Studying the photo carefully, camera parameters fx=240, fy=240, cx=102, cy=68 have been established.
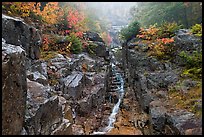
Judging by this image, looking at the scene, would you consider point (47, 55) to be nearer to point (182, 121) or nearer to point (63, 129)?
point (63, 129)

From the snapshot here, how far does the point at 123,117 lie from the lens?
13.4 m

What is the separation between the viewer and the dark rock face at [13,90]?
6.07 m

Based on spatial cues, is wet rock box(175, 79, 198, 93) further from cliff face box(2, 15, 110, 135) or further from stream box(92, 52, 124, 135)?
cliff face box(2, 15, 110, 135)

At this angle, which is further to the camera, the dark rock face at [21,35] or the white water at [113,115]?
the white water at [113,115]

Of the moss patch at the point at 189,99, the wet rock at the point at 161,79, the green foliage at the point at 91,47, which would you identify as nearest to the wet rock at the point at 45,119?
the moss patch at the point at 189,99

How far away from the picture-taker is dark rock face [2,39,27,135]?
6074 millimetres

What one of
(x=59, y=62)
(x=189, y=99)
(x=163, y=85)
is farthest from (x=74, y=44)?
(x=189, y=99)

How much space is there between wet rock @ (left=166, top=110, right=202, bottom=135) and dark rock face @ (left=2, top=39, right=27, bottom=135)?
208 inches

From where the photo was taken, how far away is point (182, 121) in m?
8.80

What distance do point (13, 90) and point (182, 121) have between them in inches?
235

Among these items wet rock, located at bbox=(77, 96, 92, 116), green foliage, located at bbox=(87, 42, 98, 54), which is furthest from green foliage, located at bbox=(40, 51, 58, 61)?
green foliage, located at bbox=(87, 42, 98, 54)

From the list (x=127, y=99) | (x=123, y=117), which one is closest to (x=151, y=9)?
(x=127, y=99)

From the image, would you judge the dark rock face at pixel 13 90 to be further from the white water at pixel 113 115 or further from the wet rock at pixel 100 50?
the wet rock at pixel 100 50

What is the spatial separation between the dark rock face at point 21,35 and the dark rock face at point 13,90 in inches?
198
